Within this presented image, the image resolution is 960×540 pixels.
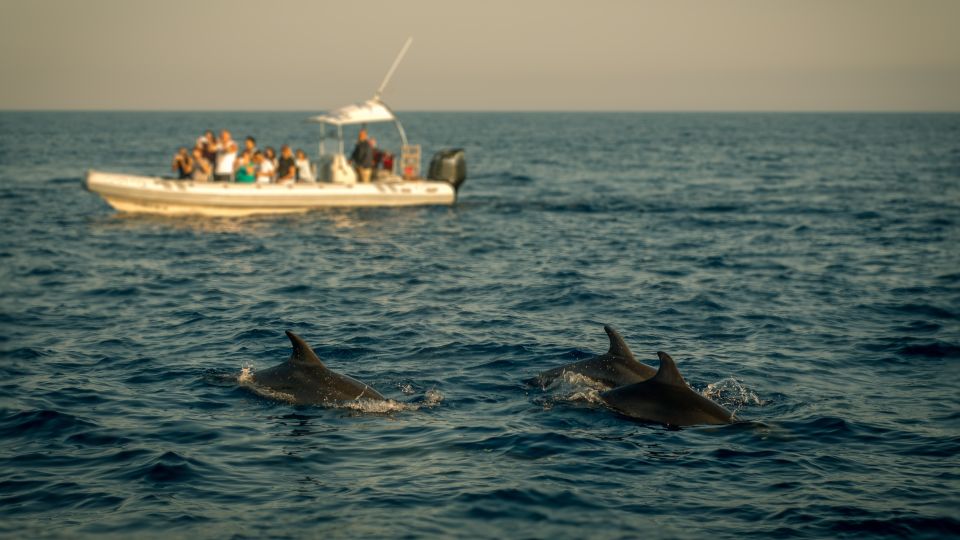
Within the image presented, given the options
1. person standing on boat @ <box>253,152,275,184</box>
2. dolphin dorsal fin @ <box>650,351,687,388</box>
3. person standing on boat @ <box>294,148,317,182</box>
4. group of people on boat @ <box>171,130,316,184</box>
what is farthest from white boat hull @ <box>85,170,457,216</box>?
dolphin dorsal fin @ <box>650,351,687,388</box>

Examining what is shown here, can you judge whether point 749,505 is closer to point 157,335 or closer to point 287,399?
point 287,399

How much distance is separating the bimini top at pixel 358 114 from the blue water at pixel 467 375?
3.20m

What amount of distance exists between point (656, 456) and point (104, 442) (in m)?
6.28

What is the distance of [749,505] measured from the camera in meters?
9.66

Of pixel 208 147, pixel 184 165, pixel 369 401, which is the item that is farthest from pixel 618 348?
pixel 208 147

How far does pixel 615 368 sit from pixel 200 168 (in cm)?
2097

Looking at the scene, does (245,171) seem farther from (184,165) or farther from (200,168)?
(184,165)

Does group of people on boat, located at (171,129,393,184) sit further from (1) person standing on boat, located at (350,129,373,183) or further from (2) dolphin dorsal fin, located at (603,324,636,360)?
(2) dolphin dorsal fin, located at (603,324,636,360)

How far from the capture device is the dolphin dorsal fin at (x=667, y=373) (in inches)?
468

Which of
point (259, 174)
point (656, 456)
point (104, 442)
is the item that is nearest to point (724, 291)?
point (656, 456)

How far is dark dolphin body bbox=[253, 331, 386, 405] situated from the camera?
1248 centimetres

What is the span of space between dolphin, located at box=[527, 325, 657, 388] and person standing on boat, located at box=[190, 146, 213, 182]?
2023 centimetres

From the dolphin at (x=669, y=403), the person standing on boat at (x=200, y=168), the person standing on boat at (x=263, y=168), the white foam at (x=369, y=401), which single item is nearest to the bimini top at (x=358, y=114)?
the person standing on boat at (x=263, y=168)

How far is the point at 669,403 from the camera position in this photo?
39.3 ft
